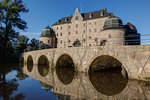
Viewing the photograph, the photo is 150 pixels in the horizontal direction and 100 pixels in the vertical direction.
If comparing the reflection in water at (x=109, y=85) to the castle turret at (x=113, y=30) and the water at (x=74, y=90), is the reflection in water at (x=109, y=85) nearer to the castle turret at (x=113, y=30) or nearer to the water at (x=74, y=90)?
the water at (x=74, y=90)

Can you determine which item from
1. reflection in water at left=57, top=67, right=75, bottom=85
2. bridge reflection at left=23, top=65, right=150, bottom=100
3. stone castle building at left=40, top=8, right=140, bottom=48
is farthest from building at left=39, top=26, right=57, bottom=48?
bridge reflection at left=23, top=65, right=150, bottom=100

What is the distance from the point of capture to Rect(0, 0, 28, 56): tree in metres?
27.6

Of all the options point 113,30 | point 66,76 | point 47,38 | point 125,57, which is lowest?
point 66,76

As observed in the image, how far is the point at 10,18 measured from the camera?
1097 inches

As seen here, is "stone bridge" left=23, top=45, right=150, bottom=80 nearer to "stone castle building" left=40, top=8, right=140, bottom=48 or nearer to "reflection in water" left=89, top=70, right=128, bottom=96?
"reflection in water" left=89, top=70, right=128, bottom=96

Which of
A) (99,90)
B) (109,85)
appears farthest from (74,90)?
(109,85)

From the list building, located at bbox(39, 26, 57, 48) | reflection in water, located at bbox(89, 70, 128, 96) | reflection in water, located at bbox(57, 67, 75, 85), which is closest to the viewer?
reflection in water, located at bbox(89, 70, 128, 96)

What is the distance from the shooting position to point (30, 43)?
48.2 meters

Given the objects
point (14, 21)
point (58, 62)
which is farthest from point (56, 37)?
point (58, 62)

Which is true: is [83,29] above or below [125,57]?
above

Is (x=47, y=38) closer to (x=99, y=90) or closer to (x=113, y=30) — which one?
(x=113, y=30)

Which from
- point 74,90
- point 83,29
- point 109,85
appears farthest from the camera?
point 83,29

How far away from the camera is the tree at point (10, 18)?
90.6ft

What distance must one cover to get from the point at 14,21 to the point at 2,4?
15.6 ft
